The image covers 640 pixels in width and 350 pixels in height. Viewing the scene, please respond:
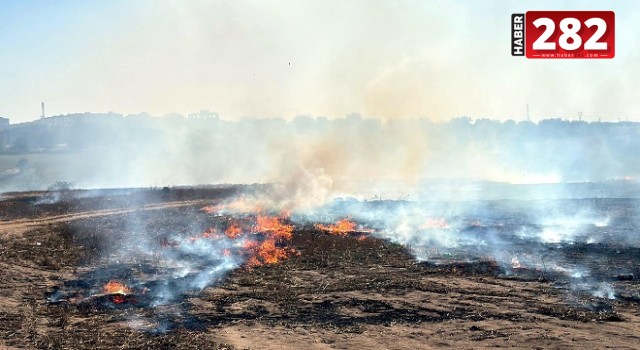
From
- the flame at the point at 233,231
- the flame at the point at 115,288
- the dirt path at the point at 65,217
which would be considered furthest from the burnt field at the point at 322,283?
the dirt path at the point at 65,217

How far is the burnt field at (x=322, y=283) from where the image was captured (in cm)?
1172

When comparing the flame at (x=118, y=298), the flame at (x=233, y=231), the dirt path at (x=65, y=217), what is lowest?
the flame at (x=118, y=298)

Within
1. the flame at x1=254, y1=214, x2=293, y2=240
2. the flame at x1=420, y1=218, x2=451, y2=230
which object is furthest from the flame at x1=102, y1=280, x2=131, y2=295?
the flame at x1=420, y1=218, x2=451, y2=230

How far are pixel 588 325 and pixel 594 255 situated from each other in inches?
356

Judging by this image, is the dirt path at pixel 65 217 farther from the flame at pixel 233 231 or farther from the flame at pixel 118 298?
the flame at pixel 118 298

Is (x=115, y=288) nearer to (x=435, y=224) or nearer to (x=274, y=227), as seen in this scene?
(x=274, y=227)

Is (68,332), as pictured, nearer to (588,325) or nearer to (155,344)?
(155,344)

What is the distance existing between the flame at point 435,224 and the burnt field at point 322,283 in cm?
18

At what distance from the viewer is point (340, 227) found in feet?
89.6

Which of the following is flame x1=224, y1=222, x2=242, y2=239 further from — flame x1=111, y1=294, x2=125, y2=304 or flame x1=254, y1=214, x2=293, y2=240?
flame x1=111, y1=294, x2=125, y2=304

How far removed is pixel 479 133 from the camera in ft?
283

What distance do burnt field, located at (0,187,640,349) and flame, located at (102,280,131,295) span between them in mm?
43

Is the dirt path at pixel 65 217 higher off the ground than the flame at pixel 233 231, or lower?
higher

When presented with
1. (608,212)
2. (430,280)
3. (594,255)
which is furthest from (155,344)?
(608,212)
